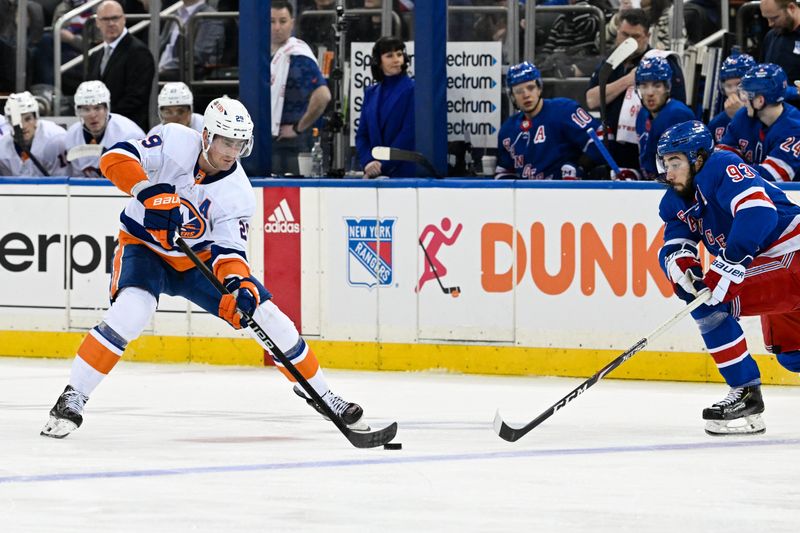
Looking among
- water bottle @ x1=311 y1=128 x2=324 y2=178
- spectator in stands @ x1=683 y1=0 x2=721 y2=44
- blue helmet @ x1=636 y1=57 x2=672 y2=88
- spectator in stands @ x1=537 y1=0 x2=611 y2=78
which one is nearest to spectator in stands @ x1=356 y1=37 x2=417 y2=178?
water bottle @ x1=311 y1=128 x2=324 y2=178

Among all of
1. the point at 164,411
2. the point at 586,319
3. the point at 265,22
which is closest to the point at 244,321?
the point at 164,411

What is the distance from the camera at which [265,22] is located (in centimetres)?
925

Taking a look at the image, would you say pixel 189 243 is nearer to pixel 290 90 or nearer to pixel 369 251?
pixel 369 251

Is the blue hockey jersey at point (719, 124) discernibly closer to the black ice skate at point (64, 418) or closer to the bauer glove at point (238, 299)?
the bauer glove at point (238, 299)

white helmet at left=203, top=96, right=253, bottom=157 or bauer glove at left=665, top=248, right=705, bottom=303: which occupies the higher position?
white helmet at left=203, top=96, right=253, bottom=157

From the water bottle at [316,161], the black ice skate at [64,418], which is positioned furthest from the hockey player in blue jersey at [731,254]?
the water bottle at [316,161]

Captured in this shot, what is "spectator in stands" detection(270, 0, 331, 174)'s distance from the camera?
374 inches

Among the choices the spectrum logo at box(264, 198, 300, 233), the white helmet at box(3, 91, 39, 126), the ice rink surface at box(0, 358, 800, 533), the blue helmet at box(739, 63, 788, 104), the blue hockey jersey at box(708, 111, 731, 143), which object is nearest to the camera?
the ice rink surface at box(0, 358, 800, 533)

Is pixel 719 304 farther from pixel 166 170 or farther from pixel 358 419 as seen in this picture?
pixel 166 170

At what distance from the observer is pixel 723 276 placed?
6.16 metres

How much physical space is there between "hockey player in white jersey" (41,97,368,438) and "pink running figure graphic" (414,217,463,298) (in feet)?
7.20

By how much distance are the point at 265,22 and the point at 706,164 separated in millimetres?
3630

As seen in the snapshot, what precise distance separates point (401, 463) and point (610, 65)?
11.8 feet

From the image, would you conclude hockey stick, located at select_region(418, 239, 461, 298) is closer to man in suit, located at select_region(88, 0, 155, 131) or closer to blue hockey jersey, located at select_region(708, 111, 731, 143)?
blue hockey jersey, located at select_region(708, 111, 731, 143)
